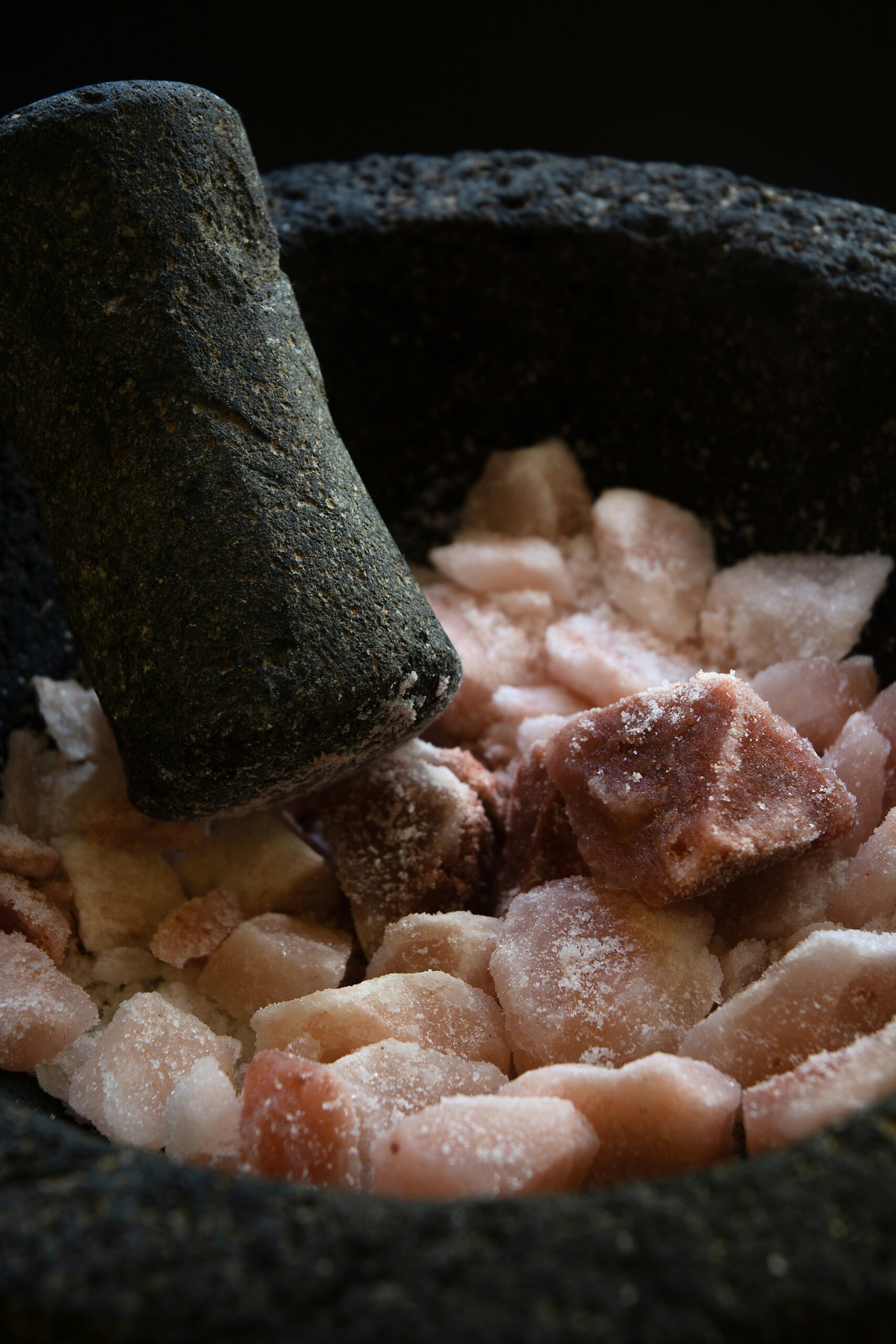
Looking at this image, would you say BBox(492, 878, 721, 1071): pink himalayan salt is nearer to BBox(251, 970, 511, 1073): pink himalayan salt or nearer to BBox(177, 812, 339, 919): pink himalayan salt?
BBox(251, 970, 511, 1073): pink himalayan salt

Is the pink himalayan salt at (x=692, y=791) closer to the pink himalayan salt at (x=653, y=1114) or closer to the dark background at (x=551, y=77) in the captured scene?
the pink himalayan salt at (x=653, y=1114)

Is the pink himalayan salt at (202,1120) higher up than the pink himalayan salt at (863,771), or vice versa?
the pink himalayan salt at (863,771)

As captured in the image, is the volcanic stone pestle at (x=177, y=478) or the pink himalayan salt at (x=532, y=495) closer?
the volcanic stone pestle at (x=177, y=478)

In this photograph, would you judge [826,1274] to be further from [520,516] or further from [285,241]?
[285,241]

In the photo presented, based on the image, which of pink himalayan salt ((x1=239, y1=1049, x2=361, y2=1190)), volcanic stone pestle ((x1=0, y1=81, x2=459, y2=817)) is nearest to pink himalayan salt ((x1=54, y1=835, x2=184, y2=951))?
volcanic stone pestle ((x1=0, y1=81, x2=459, y2=817))

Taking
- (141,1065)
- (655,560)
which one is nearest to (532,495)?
(655,560)

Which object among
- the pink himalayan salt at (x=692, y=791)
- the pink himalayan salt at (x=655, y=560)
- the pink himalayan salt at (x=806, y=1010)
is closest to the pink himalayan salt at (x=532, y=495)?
the pink himalayan salt at (x=655, y=560)
